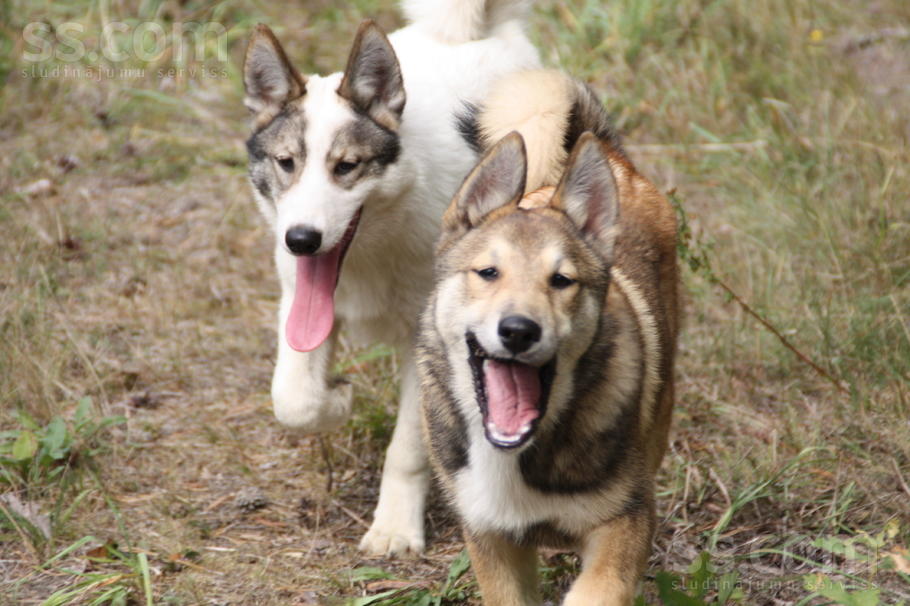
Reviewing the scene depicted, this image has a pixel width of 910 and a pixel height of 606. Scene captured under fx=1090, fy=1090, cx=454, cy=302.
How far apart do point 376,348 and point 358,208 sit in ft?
3.60

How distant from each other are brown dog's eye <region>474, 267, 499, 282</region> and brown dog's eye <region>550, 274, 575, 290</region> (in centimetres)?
16

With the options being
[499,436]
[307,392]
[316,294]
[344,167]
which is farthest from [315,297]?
[499,436]

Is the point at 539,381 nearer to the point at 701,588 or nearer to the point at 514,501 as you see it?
the point at 514,501

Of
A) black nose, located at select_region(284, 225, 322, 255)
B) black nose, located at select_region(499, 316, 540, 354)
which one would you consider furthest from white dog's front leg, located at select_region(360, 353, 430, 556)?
black nose, located at select_region(499, 316, 540, 354)

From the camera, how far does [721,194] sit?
253 inches

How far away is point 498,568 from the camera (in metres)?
3.29

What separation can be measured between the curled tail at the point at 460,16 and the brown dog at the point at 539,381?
1.78m

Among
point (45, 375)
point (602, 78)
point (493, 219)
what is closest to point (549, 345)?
point (493, 219)

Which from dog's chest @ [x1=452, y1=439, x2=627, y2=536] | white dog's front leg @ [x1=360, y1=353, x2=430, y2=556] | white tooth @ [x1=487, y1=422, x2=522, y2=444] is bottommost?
white dog's front leg @ [x1=360, y1=353, x2=430, y2=556]

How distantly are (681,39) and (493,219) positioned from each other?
15.8 feet

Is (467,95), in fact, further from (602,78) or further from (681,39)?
(681,39)

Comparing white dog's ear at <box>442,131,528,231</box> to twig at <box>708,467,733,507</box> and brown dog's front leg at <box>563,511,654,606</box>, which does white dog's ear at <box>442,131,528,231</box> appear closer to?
brown dog's front leg at <box>563,511,654,606</box>

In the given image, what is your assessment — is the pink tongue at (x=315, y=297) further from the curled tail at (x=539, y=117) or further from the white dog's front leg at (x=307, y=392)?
the curled tail at (x=539, y=117)

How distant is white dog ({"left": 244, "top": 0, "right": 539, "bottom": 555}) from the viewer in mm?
4207
